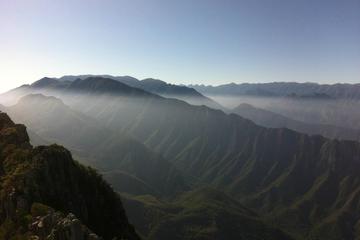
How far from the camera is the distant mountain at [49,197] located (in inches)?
2589

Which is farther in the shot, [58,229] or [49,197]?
[49,197]

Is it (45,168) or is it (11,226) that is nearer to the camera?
(11,226)

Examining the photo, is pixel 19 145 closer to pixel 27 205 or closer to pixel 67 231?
pixel 27 205

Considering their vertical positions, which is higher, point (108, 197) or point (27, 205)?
point (27, 205)

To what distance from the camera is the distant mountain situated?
216ft

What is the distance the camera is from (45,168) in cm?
9231

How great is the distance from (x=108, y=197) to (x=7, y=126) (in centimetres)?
3715

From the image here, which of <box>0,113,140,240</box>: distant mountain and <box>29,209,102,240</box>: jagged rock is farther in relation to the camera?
<box>0,113,140,240</box>: distant mountain

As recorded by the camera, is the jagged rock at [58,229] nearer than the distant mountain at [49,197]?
Yes

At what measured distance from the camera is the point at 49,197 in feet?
283

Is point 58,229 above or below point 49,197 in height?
above

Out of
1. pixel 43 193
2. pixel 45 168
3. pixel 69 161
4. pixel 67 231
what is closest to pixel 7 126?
pixel 69 161

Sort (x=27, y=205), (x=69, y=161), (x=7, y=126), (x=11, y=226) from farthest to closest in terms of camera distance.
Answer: (x=7, y=126), (x=69, y=161), (x=27, y=205), (x=11, y=226)

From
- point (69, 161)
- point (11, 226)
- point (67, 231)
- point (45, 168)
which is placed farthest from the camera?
point (69, 161)
